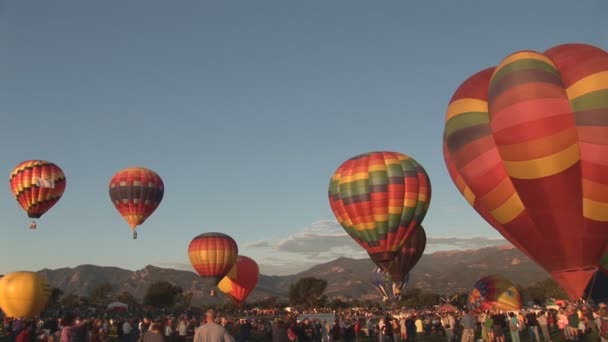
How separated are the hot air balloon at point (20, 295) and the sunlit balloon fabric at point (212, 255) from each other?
66.8 ft

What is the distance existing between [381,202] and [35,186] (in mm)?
27685

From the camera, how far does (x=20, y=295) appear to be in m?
31.2

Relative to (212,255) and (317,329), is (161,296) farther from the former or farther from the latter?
(317,329)

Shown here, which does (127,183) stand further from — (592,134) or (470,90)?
(592,134)

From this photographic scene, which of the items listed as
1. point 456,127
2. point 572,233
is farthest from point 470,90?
point 572,233

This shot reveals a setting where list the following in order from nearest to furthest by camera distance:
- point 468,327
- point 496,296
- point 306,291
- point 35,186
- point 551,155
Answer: point 468,327, point 551,155, point 496,296, point 35,186, point 306,291

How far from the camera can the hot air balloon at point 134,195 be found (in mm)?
44938

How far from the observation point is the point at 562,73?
20.7m

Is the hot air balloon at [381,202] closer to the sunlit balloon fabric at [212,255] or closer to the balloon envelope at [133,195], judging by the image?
the balloon envelope at [133,195]

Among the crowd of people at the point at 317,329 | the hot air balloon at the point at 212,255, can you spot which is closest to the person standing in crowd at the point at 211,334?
the crowd of people at the point at 317,329

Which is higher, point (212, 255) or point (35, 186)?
point (35, 186)

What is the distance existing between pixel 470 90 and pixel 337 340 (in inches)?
462

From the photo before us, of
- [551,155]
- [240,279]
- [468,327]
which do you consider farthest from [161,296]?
[551,155]

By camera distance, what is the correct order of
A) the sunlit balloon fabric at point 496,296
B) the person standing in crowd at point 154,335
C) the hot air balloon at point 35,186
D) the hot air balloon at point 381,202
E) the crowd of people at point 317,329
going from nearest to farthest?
the person standing in crowd at point 154,335 < the crowd of people at point 317,329 < the hot air balloon at point 381,202 < the sunlit balloon fabric at point 496,296 < the hot air balloon at point 35,186
